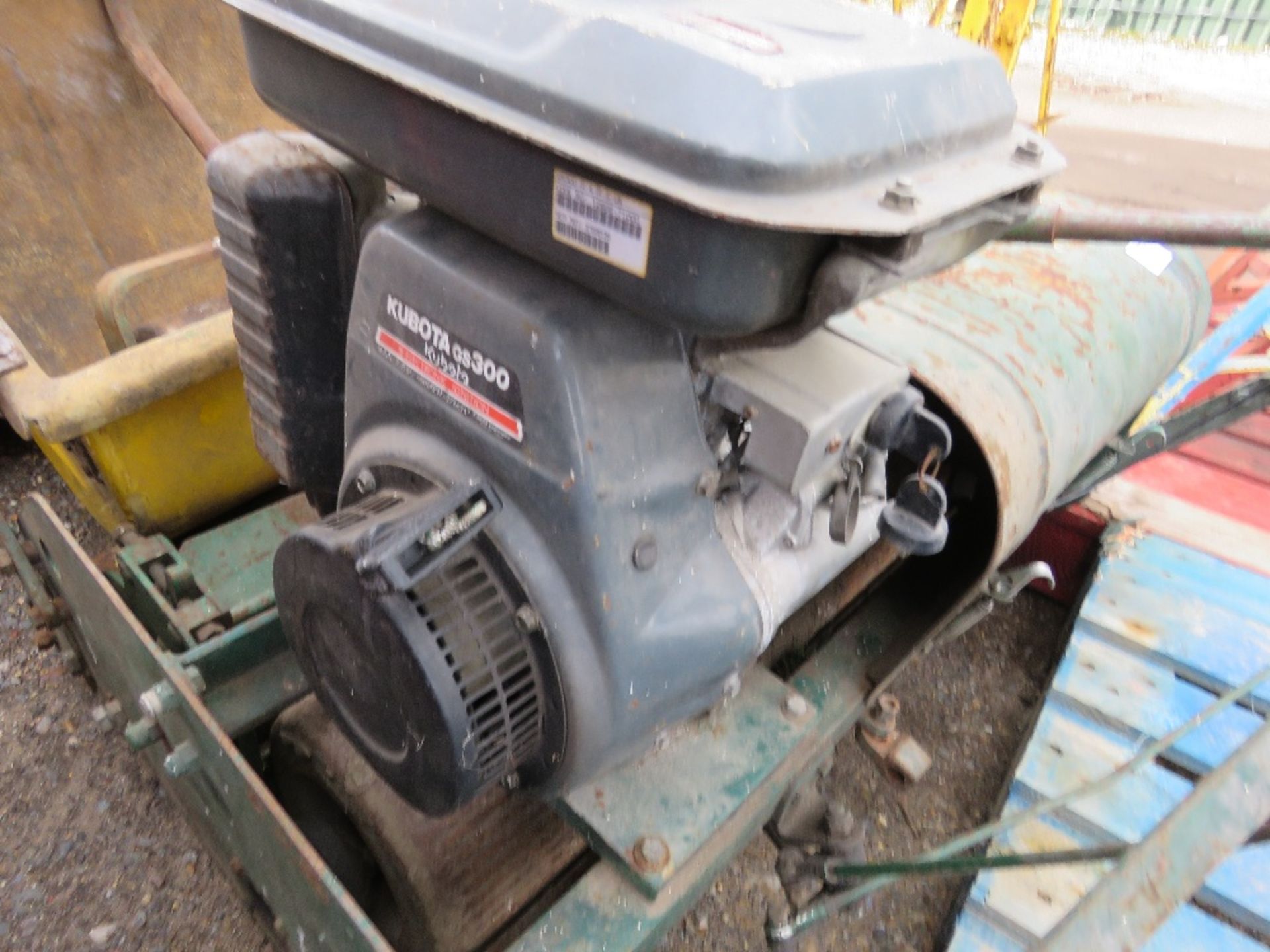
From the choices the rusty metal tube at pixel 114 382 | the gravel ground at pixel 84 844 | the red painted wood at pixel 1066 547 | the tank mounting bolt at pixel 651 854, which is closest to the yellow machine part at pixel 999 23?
the red painted wood at pixel 1066 547

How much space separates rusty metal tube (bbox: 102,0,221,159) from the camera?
5.18 feet

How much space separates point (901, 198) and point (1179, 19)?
7995 millimetres

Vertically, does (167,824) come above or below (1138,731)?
below

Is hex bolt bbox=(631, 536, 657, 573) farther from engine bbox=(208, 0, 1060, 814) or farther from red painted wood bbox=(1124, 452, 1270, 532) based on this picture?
red painted wood bbox=(1124, 452, 1270, 532)

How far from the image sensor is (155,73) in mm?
1668

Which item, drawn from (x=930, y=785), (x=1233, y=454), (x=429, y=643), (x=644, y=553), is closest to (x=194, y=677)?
(x=429, y=643)

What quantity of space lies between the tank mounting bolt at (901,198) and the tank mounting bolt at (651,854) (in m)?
0.60

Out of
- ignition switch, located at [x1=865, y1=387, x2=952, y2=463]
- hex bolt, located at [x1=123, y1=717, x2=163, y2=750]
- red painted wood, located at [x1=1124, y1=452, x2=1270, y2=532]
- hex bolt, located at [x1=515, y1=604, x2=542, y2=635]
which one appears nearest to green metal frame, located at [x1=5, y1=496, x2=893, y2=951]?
hex bolt, located at [x1=123, y1=717, x2=163, y2=750]

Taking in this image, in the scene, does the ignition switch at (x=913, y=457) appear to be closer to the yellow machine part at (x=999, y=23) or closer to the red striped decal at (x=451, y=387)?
the red striped decal at (x=451, y=387)

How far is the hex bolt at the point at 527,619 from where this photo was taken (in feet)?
2.23

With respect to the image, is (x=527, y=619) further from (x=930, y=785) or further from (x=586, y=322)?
(x=930, y=785)

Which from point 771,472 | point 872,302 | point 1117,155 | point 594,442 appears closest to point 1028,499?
point 872,302

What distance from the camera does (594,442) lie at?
644mm

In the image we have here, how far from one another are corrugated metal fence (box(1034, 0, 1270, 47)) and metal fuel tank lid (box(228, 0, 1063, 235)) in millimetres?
7216
